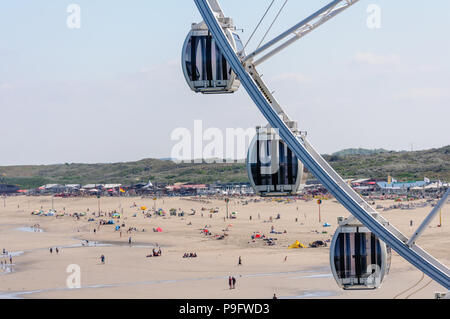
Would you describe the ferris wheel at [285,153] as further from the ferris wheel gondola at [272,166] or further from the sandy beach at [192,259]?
the sandy beach at [192,259]

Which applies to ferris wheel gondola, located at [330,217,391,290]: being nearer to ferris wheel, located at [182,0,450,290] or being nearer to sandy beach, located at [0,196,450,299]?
ferris wheel, located at [182,0,450,290]

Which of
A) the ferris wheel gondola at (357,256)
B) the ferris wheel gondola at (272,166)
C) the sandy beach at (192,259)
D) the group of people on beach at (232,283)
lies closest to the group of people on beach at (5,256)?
the sandy beach at (192,259)

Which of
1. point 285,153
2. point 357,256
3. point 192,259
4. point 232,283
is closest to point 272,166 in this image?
point 285,153

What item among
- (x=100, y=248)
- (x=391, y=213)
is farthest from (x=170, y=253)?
(x=391, y=213)

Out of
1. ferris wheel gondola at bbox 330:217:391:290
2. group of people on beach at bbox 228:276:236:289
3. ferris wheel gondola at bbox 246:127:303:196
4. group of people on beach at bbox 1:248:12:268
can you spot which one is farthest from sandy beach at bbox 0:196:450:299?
ferris wheel gondola at bbox 246:127:303:196

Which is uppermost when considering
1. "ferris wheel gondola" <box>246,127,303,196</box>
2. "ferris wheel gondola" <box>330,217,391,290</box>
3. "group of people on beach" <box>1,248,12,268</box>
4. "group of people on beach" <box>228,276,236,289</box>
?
"ferris wheel gondola" <box>246,127,303,196</box>
